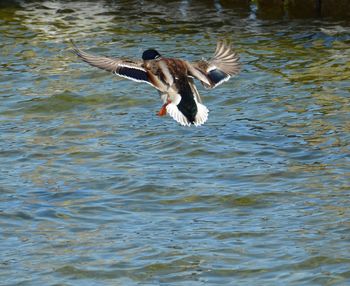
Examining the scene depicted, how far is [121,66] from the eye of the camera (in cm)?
1038

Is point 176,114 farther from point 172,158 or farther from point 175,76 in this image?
point 172,158

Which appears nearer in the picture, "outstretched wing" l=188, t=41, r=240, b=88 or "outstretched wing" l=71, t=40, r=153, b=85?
"outstretched wing" l=71, t=40, r=153, b=85

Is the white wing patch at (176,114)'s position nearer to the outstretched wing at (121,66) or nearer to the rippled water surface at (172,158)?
the outstretched wing at (121,66)

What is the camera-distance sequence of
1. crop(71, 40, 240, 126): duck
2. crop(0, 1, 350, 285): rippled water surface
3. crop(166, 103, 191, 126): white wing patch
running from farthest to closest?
crop(71, 40, 240, 126): duck < crop(166, 103, 191, 126): white wing patch < crop(0, 1, 350, 285): rippled water surface

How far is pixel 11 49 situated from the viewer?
15.5 m

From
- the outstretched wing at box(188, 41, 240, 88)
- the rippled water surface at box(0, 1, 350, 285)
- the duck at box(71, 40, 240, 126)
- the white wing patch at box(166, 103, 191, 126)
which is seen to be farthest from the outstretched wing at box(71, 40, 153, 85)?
the rippled water surface at box(0, 1, 350, 285)

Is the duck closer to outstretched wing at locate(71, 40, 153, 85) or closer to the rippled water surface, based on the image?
outstretched wing at locate(71, 40, 153, 85)

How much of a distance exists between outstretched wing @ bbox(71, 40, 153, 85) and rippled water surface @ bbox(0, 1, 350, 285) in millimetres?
1073

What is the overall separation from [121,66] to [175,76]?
53 cm

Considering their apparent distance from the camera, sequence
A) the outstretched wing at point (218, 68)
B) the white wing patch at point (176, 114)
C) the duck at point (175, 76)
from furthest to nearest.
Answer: the outstretched wing at point (218, 68), the duck at point (175, 76), the white wing patch at point (176, 114)

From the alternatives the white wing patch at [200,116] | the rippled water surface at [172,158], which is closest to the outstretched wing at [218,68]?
the white wing patch at [200,116]

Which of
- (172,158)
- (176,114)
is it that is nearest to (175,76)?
(176,114)

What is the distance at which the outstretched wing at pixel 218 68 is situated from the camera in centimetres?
1046

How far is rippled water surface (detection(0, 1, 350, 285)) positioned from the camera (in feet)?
28.4
